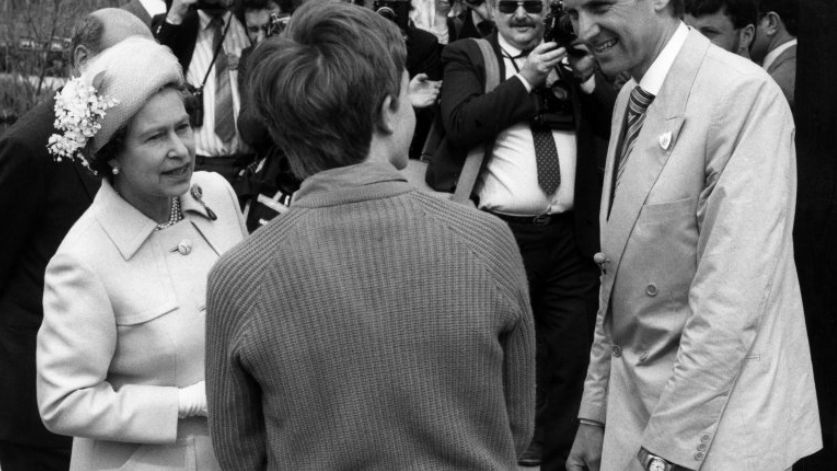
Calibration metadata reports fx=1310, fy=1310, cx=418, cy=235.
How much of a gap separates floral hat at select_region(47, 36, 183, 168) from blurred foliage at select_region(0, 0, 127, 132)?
581 cm

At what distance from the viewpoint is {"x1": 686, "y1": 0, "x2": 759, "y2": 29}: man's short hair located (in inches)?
236

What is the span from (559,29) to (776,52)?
3.59 feet

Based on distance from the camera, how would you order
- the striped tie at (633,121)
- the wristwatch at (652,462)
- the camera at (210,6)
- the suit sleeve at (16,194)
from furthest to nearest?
the camera at (210,6) → the suit sleeve at (16,194) → the striped tie at (633,121) → the wristwatch at (652,462)

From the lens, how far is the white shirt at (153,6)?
7.48 metres

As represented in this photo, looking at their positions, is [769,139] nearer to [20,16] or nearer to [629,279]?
[629,279]

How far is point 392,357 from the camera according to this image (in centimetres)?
238

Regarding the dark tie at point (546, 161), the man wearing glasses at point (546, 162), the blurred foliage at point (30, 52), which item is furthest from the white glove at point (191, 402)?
the blurred foliage at point (30, 52)

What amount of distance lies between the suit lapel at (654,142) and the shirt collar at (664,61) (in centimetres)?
4

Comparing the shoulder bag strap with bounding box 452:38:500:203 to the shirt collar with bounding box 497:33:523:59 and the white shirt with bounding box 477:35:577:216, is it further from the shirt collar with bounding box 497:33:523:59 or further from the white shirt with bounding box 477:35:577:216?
the shirt collar with bounding box 497:33:523:59

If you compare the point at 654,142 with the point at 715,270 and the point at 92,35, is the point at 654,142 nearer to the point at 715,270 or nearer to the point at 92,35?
the point at 715,270

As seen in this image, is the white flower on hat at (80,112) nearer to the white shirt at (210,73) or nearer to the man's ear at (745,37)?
the white shirt at (210,73)

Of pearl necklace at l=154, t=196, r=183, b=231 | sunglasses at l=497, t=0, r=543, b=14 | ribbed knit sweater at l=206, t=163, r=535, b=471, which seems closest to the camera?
ribbed knit sweater at l=206, t=163, r=535, b=471

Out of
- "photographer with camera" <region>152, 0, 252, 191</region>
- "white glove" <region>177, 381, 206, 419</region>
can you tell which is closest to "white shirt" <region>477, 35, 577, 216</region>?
"photographer with camera" <region>152, 0, 252, 191</region>

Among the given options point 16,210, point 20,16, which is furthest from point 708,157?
point 20,16
